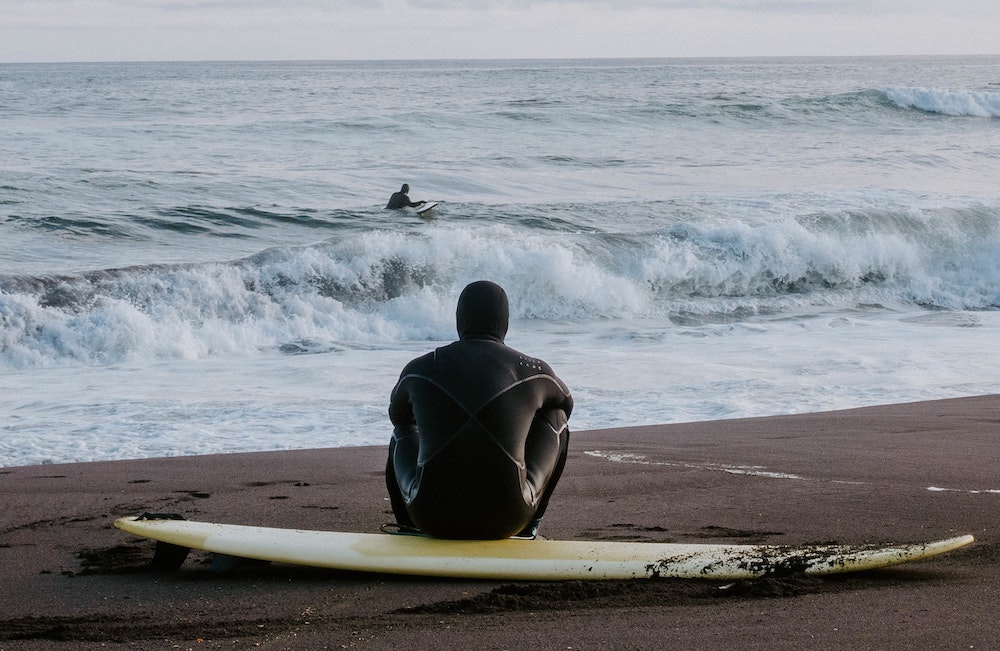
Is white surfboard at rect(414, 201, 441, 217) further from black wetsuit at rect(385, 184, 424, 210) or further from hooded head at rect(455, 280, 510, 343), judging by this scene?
hooded head at rect(455, 280, 510, 343)

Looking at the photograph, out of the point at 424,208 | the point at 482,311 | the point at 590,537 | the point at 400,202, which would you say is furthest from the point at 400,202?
the point at 482,311

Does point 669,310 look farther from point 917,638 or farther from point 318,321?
point 917,638

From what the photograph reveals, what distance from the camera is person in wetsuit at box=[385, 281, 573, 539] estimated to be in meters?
4.08

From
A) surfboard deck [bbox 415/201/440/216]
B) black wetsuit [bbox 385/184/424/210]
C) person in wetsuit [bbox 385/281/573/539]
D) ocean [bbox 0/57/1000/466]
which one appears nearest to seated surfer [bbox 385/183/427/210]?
black wetsuit [bbox 385/184/424/210]

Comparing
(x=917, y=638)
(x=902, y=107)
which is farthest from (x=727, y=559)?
(x=902, y=107)

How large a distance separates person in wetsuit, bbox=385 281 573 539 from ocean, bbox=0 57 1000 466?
379cm

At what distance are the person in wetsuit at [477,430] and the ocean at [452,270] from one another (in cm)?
379

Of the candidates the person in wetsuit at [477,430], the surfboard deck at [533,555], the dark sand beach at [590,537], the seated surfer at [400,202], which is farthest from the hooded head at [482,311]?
the seated surfer at [400,202]

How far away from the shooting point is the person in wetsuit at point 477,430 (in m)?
4.08

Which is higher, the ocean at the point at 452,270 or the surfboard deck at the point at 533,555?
the surfboard deck at the point at 533,555

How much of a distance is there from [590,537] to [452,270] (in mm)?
12117

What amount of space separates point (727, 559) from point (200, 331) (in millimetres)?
10137

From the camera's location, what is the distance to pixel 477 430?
13.3 feet

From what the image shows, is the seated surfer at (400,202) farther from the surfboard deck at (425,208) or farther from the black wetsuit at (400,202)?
the surfboard deck at (425,208)
